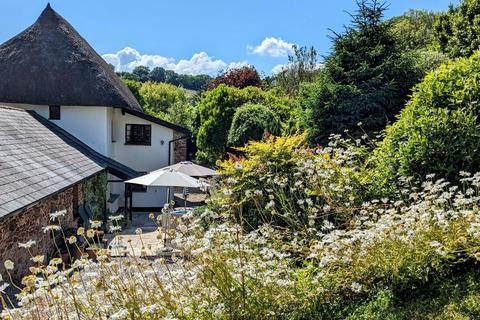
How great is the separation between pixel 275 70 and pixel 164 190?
16.5m

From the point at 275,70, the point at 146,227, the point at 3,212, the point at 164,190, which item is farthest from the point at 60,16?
the point at 275,70

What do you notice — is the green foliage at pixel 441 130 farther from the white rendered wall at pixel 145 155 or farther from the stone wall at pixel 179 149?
the stone wall at pixel 179 149

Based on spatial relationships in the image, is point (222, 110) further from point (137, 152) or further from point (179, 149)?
point (137, 152)

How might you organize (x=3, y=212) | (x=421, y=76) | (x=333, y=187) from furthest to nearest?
1. (x=421, y=76)
2. (x=3, y=212)
3. (x=333, y=187)

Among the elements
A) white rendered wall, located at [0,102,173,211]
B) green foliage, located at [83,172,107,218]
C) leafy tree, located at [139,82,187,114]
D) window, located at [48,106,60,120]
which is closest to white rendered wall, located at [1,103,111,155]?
window, located at [48,106,60,120]

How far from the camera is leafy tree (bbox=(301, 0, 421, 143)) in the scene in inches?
435

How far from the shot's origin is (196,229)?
4.37 metres

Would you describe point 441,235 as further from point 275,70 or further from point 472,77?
point 275,70

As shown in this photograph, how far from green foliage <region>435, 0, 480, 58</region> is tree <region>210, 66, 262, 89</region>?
12.5 m

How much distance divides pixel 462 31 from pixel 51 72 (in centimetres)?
1653

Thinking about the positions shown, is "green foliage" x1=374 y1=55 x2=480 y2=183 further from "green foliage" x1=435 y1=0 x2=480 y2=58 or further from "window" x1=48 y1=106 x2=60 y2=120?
"window" x1=48 y1=106 x2=60 y2=120

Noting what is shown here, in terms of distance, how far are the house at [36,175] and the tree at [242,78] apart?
1370 cm

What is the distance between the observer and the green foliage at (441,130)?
584 centimetres

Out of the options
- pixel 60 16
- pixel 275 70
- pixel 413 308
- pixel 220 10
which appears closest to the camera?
pixel 413 308
